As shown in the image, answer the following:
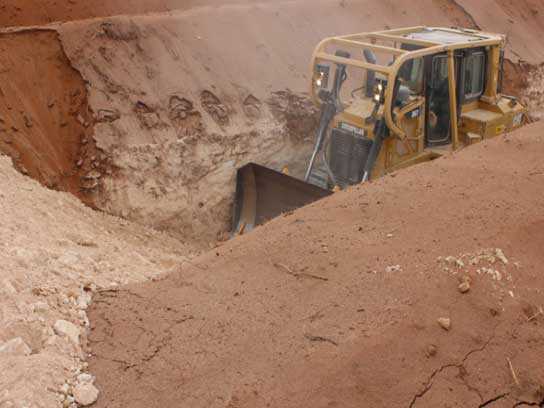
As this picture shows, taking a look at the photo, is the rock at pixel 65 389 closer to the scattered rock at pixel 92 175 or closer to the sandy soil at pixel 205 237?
the sandy soil at pixel 205 237

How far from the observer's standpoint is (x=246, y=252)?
17.2 ft

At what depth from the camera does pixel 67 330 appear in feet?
13.3

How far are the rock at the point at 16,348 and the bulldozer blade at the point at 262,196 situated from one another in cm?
513

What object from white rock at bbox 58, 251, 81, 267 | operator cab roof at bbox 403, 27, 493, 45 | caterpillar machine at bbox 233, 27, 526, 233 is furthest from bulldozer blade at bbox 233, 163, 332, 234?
white rock at bbox 58, 251, 81, 267

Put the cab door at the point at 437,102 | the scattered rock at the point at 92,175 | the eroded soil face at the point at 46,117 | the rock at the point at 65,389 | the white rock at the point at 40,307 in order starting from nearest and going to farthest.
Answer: the rock at the point at 65,389
the white rock at the point at 40,307
the cab door at the point at 437,102
the eroded soil face at the point at 46,117
the scattered rock at the point at 92,175

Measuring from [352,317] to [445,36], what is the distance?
6.14 metres

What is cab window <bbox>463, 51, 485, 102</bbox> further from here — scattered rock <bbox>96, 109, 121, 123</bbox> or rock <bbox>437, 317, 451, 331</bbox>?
rock <bbox>437, 317, 451, 331</bbox>

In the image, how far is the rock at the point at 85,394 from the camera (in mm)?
3600

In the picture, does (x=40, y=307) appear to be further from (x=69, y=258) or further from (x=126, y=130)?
(x=126, y=130)

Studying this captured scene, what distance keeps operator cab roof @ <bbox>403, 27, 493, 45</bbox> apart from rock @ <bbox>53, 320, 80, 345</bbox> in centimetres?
630

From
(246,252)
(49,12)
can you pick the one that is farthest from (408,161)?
(49,12)

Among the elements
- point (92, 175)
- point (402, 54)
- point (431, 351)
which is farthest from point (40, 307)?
point (402, 54)

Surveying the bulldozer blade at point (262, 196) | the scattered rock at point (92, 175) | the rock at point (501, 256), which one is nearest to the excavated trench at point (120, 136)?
the scattered rock at point (92, 175)

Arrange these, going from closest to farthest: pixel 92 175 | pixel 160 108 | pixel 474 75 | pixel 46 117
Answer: pixel 92 175 → pixel 46 117 → pixel 474 75 → pixel 160 108
